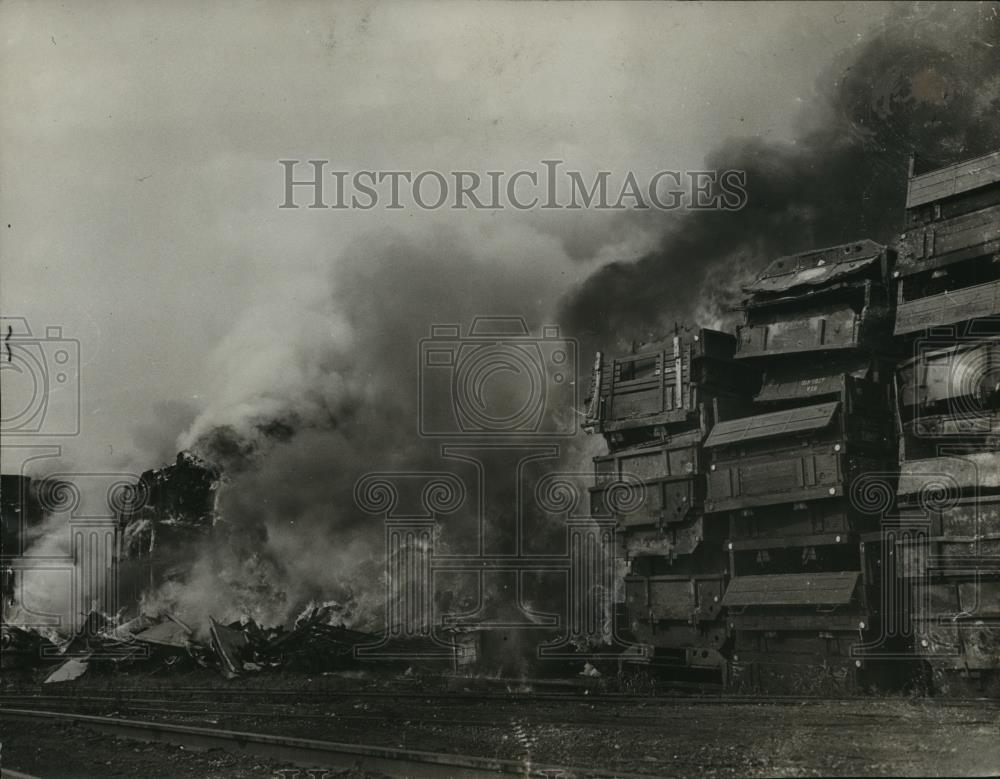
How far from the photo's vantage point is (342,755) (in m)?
9.40

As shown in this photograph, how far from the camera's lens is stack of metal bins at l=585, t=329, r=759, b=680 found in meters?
17.4

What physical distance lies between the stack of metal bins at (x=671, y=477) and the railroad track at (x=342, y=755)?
362 inches

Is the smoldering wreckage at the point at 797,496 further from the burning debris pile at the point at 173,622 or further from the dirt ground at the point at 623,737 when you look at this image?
the dirt ground at the point at 623,737

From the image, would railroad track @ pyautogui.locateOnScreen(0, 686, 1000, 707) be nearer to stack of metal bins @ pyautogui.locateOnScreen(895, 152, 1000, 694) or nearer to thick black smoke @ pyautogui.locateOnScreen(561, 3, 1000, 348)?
stack of metal bins @ pyautogui.locateOnScreen(895, 152, 1000, 694)

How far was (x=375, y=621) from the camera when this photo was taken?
1833cm

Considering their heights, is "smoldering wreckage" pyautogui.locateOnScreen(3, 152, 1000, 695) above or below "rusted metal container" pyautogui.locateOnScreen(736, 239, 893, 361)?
below

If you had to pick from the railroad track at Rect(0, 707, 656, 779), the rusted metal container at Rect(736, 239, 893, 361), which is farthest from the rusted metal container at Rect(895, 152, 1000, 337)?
the railroad track at Rect(0, 707, 656, 779)

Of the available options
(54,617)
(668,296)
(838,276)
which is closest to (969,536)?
(838,276)

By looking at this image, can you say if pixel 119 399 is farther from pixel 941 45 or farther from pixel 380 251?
pixel 941 45

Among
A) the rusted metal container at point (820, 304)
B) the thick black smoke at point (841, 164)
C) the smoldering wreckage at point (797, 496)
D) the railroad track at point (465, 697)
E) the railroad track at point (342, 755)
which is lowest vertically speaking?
the railroad track at point (465, 697)

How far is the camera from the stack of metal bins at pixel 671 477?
1742 centimetres

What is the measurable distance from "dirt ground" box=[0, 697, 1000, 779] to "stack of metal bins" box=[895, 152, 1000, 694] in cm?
190

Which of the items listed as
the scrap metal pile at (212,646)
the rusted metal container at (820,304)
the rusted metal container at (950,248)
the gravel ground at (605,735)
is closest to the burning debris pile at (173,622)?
the scrap metal pile at (212,646)

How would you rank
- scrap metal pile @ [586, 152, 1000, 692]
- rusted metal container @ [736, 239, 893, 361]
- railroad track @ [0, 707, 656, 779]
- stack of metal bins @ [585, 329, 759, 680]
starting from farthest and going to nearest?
stack of metal bins @ [585, 329, 759, 680]
rusted metal container @ [736, 239, 893, 361]
scrap metal pile @ [586, 152, 1000, 692]
railroad track @ [0, 707, 656, 779]
